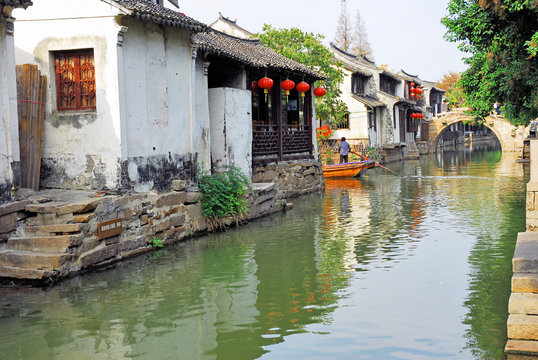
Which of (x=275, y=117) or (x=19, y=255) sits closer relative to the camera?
(x=19, y=255)

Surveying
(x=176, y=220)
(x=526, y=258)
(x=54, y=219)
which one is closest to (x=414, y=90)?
(x=176, y=220)

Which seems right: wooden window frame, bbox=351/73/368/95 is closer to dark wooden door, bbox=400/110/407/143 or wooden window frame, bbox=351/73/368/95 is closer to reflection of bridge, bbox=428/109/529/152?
dark wooden door, bbox=400/110/407/143

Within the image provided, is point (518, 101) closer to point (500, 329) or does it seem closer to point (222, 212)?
point (222, 212)

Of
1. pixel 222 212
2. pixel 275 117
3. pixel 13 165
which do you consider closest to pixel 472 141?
pixel 275 117

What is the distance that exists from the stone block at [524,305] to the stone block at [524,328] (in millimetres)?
55

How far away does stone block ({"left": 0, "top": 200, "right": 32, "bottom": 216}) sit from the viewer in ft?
27.4

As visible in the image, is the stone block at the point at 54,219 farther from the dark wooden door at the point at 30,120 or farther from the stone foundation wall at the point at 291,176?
the stone foundation wall at the point at 291,176

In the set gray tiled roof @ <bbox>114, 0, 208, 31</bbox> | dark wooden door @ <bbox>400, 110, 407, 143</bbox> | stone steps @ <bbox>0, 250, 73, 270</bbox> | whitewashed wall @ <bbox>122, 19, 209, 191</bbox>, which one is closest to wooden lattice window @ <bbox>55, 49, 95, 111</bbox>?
whitewashed wall @ <bbox>122, 19, 209, 191</bbox>

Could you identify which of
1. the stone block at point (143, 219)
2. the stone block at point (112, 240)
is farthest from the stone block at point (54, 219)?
the stone block at point (143, 219)

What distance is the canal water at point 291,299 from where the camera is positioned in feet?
19.0

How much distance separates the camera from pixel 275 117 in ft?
60.2

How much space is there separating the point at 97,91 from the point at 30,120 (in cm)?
121

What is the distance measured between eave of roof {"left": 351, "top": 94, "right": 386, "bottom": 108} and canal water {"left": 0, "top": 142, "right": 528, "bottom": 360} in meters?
21.6

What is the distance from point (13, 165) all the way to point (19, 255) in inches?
57.0
